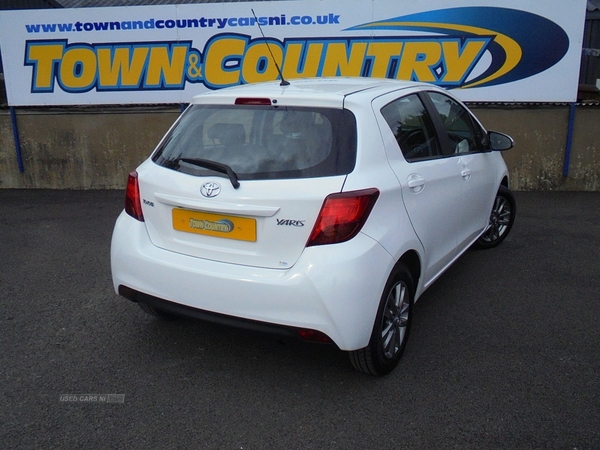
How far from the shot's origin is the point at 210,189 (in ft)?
10.6

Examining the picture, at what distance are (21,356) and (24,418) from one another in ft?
2.40

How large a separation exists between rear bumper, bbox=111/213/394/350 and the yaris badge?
0.36m

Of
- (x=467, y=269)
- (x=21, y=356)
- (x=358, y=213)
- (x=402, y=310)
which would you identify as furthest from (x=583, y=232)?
(x=21, y=356)

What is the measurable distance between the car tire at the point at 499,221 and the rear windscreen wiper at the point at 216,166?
326 centimetres

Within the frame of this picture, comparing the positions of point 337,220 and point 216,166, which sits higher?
point 216,166

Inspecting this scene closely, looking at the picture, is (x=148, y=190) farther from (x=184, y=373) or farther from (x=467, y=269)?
(x=467, y=269)

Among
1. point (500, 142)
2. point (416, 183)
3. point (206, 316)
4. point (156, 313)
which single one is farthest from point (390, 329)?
point (500, 142)

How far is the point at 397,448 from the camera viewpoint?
290cm

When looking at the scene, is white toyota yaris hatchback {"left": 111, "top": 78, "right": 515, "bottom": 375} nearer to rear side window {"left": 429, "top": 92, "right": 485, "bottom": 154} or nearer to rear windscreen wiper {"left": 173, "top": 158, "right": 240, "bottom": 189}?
rear windscreen wiper {"left": 173, "top": 158, "right": 240, "bottom": 189}

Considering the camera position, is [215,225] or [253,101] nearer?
[215,225]

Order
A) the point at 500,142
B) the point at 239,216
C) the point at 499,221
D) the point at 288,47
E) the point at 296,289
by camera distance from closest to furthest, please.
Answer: the point at 296,289
the point at 239,216
the point at 500,142
the point at 499,221
the point at 288,47

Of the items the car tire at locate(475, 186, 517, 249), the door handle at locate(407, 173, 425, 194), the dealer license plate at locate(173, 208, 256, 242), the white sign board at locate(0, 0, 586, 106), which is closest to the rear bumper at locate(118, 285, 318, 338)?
the dealer license plate at locate(173, 208, 256, 242)

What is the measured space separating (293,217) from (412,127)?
1.27 metres

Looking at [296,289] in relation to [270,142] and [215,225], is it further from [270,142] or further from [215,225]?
[270,142]
